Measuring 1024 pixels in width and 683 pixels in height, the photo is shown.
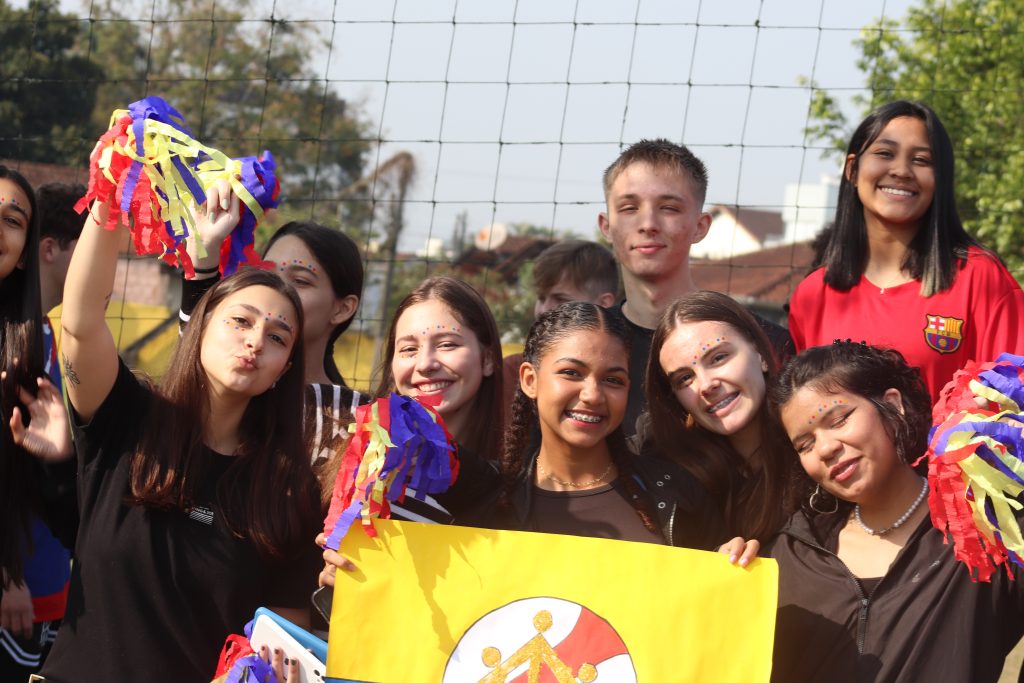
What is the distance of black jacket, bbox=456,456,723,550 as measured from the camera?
2910mm

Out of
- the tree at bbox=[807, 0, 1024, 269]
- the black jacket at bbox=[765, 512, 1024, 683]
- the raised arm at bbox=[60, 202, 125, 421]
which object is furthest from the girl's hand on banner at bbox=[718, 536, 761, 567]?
the tree at bbox=[807, 0, 1024, 269]

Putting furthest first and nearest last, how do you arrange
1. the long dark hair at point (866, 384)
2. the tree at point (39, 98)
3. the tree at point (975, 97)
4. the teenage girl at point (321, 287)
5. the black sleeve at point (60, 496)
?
the tree at point (39, 98), the tree at point (975, 97), the teenage girl at point (321, 287), the black sleeve at point (60, 496), the long dark hair at point (866, 384)

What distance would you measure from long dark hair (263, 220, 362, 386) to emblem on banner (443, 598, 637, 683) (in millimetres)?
1497

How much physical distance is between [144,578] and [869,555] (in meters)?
1.58

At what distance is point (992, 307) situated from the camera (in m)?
3.36

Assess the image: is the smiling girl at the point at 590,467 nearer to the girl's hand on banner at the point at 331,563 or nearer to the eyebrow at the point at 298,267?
the girl's hand on banner at the point at 331,563

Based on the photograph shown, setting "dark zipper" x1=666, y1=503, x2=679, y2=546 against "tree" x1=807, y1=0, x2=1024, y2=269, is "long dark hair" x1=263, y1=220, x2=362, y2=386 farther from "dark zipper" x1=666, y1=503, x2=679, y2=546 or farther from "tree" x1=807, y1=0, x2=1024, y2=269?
"tree" x1=807, y1=0, x2=1024, y2=269

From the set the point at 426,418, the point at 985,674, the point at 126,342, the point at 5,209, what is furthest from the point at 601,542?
the point at 126,342

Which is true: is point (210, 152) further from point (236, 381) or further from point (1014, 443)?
point (1014, 443)

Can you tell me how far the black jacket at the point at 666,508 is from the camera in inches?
115

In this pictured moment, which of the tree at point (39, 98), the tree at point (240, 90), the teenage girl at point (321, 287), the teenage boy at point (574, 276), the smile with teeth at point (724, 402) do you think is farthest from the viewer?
the tree at point (240, 90)

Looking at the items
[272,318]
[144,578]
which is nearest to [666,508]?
[272,318]

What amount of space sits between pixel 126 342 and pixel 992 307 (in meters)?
17.7

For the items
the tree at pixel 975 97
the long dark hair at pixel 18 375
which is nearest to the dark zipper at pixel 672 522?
the long dark hair at pixel 18 375
